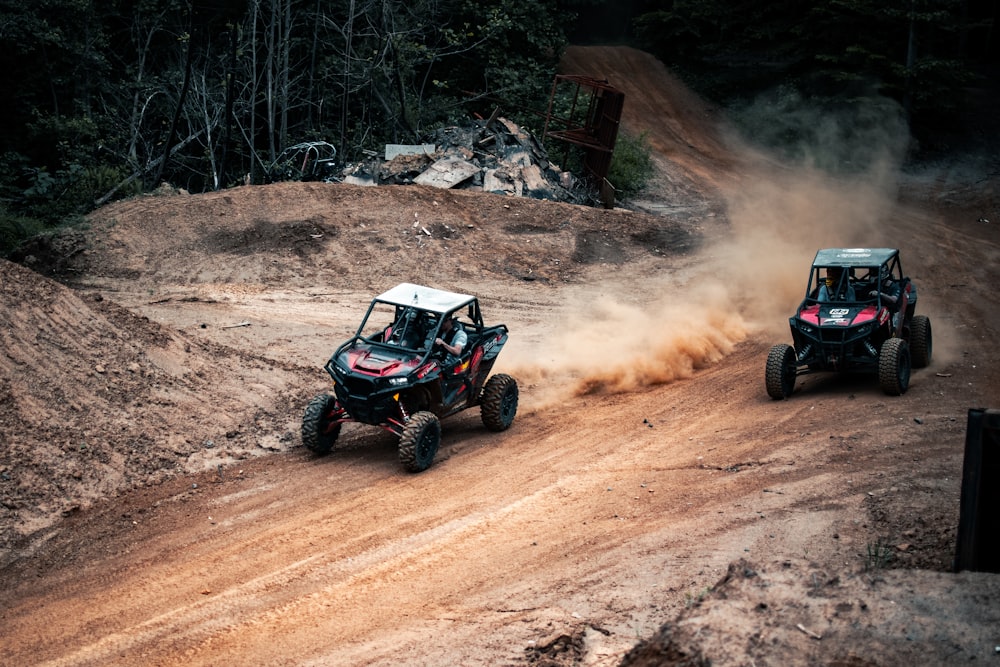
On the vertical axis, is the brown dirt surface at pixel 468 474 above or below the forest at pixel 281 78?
below

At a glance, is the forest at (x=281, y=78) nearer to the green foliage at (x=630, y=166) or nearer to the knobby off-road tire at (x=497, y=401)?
the green foliage at (x=630, y=166)

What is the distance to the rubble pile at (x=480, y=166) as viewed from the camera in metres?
26.0

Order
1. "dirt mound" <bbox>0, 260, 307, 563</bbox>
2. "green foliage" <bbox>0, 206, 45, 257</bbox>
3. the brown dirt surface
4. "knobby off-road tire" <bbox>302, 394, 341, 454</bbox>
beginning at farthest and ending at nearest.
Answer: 1. "green foliage" <bbox>0, 206, 45, 257</bbox>
2. "knobby off-road tire" <bbox>302, 394, 341, 454</bbox>
3. "dirt mound" <bbox>0, 260, 307, 563</bbox>
4. the brown dirt surface

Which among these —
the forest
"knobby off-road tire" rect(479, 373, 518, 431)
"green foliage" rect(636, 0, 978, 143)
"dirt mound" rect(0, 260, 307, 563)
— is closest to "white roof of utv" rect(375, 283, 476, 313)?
"knobby off-road tire" rect(479, 373, 518, 431)

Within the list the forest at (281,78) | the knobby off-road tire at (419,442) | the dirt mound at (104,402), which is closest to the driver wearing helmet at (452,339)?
the knobby off-road tire at (419,442)

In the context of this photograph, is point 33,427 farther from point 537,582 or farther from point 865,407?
point 865,407

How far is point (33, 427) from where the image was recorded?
36.6ft

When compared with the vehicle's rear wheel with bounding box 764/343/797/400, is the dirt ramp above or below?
above

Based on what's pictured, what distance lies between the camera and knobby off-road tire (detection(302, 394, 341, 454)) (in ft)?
39.2

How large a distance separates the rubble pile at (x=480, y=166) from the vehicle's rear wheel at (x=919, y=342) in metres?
13.4

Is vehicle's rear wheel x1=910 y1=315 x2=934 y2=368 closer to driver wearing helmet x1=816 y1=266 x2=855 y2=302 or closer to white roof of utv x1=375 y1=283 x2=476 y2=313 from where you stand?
driver wearing helmet x1=816 y1=266 x2=855 y2=302

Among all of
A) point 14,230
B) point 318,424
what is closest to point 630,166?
point 14,230

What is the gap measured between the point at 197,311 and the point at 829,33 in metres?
28.5

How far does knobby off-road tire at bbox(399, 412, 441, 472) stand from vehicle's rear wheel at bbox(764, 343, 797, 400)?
5172 millimetres
